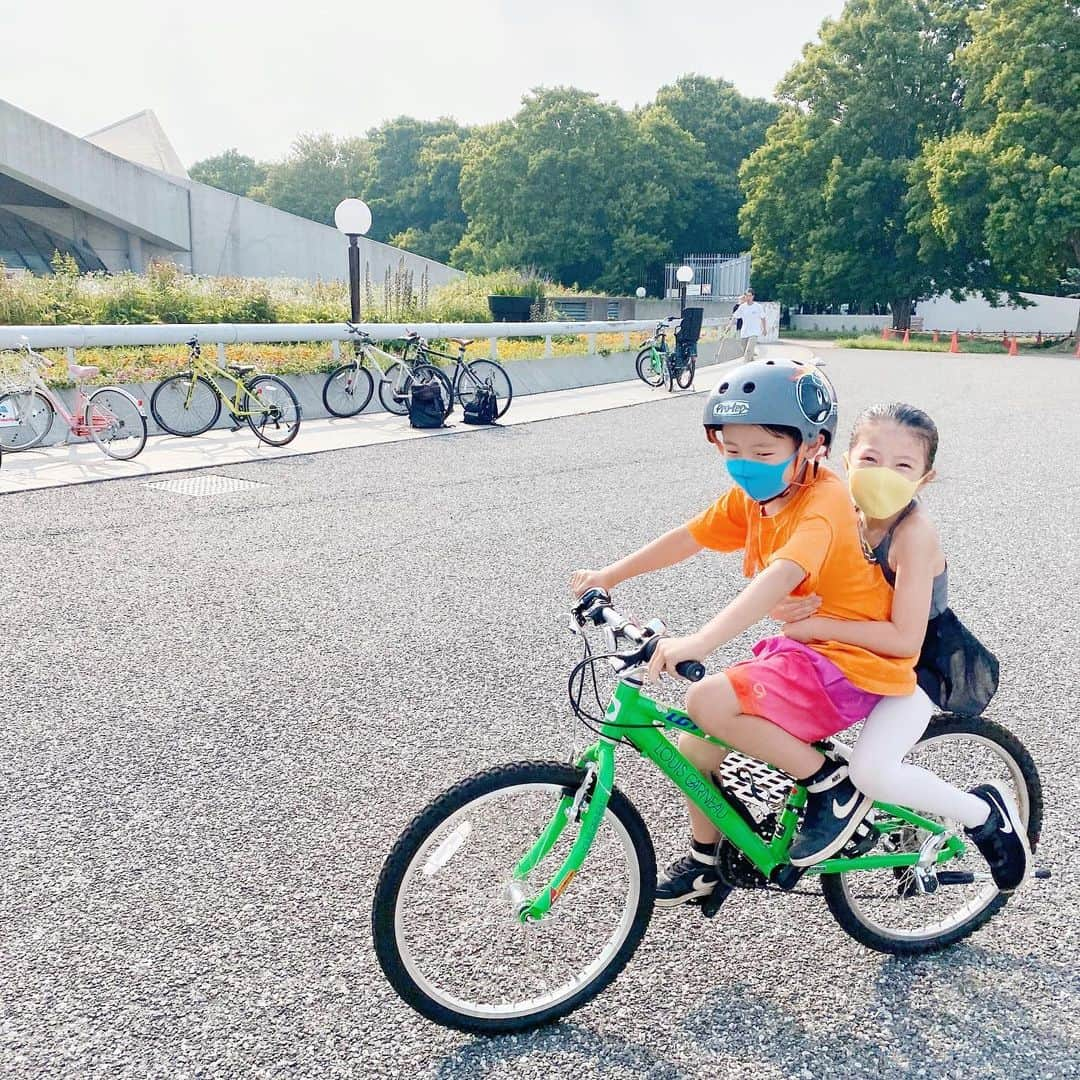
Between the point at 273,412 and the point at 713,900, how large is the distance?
9.30 metres

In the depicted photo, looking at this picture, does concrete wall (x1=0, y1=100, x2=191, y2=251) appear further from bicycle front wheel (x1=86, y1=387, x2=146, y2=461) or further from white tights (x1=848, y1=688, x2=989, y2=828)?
white tights (x1=848, y1=688, x2=989, y2=828)

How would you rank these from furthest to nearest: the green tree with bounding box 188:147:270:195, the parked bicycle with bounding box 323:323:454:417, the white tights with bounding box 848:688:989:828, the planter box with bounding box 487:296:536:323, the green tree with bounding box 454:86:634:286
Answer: the green tree with bounding box 188:147:270:195 < the green tree with bounding box 454:86:634:286 < the planter box with bounding box 487:296:536:323 < the parked bicycle with bounding box 323:323:454:417 < the white tights with bounding box 848:688:989:828

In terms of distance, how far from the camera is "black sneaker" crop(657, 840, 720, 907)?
2.60 m

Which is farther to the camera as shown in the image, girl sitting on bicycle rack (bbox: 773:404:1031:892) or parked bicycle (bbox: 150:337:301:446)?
parked bicycle (bbox: 150:337:301:446)

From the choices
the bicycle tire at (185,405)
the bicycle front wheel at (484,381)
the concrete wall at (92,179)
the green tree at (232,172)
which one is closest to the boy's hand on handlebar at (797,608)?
the bicycle tire at (185,405)

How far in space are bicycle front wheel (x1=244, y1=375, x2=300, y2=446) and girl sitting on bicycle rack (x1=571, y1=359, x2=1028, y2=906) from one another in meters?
9.06

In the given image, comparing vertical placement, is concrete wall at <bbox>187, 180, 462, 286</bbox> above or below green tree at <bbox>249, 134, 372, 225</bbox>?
below

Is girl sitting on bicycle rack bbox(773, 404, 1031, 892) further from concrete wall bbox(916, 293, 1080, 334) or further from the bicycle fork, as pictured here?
concrete wall bbox(916, 293, 1080, 334)

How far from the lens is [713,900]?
2.67 metres

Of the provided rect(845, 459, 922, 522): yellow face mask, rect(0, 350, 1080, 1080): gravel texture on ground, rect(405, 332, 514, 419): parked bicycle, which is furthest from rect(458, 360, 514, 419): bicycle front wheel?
rect(845, 459, 922, 522): yellow face mask

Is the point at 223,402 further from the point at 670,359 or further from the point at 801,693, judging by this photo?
the point at 801,693

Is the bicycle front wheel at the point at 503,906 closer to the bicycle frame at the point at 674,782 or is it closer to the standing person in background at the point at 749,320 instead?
the bicycle frame at the point at 674,782

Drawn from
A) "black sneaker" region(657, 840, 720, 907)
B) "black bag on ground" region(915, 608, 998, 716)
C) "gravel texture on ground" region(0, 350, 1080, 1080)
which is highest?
"black bag on ground" region(915, 608, 998, 716)

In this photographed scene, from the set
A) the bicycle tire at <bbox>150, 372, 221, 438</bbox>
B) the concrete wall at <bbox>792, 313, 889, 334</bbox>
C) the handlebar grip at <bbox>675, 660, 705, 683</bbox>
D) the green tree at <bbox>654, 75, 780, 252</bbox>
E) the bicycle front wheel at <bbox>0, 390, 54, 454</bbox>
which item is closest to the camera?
the handlebar grip at <bbox>675, 660, 705, 683</bbox>
